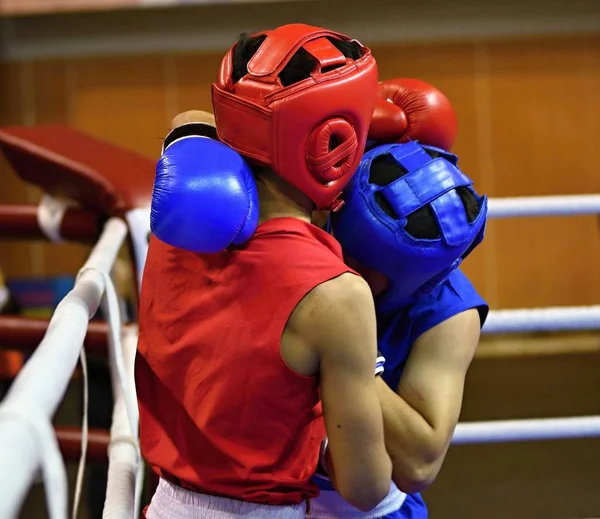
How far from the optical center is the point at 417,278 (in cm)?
88

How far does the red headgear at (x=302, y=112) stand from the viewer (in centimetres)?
76

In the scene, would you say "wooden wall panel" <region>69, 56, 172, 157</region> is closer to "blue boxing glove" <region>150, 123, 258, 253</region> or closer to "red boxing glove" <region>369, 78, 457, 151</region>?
"red boxing glove" <region>369, 78, 457, 151</region>

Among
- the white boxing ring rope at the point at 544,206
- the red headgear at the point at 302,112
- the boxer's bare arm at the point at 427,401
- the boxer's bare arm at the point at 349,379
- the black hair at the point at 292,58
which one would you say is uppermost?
the black hair at the point at 292,58

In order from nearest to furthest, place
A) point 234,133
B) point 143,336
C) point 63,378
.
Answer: point 63,378 < point 234,133 < point 143,336

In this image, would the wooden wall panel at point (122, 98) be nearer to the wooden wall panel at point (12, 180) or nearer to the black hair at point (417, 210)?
the wooden wall panel at point (12, 180)

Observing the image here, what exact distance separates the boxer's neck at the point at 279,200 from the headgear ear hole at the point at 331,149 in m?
0.03

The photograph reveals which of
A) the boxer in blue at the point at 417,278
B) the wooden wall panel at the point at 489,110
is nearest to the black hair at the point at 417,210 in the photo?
the boxer in blue at the point at 417,278

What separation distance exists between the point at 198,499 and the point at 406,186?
42 centimetres

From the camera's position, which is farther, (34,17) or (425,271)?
(34,17)

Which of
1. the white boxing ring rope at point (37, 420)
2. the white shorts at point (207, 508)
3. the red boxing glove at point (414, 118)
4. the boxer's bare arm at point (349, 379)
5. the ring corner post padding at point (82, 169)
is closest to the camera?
the white boxing ring rope at point (37, 420)

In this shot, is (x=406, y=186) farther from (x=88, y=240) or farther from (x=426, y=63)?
(x=426, y=63)

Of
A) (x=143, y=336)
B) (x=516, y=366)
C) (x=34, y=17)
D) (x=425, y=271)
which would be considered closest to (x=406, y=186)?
(x=425, y=271)

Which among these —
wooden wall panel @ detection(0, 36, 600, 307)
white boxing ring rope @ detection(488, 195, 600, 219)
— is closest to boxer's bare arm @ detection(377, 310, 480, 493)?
white boxing ring rope @ detection(488, 195, 600, 219)

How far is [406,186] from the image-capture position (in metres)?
0.86
